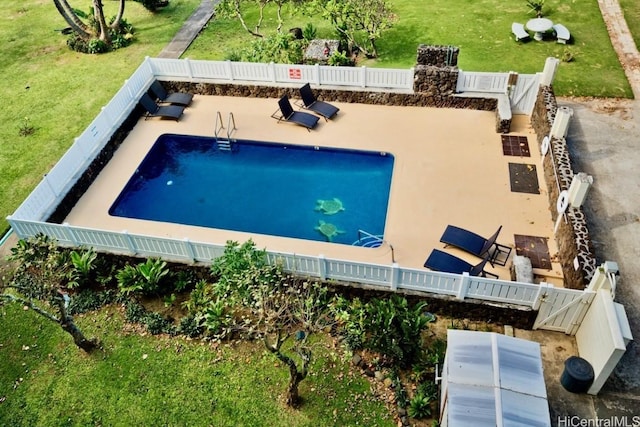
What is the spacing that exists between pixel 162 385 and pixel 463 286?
645cm

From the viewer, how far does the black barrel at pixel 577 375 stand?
926cm

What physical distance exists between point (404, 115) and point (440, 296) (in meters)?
7.32

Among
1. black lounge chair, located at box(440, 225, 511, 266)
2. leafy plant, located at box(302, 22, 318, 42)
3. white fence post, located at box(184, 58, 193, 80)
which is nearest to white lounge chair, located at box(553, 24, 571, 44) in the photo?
leafy plant, located at box(302, 22, 318, 42)

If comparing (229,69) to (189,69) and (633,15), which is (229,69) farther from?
(633,15)

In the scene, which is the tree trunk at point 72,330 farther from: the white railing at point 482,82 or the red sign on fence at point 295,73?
the white railing at point 482,82

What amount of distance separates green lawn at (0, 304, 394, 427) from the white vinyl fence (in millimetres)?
1808

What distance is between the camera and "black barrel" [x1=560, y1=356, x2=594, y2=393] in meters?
9.26

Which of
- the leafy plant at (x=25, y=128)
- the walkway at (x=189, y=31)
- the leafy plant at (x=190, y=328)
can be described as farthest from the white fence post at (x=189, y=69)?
the leafy plant at (x=190, y=328)

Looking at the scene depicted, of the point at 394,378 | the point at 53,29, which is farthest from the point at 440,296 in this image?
the point at 53,29

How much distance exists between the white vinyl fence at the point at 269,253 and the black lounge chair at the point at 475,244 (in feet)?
4.45

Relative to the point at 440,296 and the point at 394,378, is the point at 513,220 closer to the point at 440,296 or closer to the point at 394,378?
the point at 440,296

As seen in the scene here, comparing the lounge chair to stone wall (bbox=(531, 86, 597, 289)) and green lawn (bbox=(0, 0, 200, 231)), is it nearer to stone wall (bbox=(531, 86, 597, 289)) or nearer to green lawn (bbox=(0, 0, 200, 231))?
stone wall (bbox=(531, 86, 597, 289))

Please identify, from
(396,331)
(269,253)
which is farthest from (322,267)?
(396,331)

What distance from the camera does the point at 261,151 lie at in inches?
622
